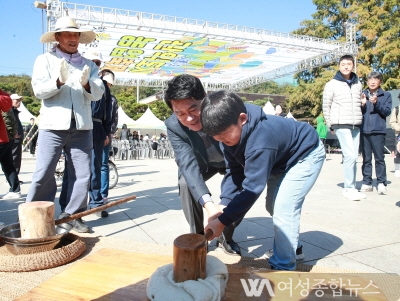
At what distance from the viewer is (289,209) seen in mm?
2156

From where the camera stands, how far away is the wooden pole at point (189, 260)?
1363 mm

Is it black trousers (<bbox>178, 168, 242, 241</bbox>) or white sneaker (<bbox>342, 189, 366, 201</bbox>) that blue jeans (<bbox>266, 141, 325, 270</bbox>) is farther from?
white sneaker (<bbox>342, 189, 366, 201</bbox>)

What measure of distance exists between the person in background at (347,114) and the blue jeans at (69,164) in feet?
10.9

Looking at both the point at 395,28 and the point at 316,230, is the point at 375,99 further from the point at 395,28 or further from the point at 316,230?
the point at 395,28

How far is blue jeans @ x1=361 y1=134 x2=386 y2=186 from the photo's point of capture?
5.21 meters

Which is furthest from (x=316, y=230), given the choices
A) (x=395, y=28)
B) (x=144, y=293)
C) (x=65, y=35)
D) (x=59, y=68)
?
(x=395, y=28)

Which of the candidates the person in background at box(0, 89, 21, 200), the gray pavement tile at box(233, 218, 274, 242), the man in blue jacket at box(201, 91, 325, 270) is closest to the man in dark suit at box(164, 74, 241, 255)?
the man in blue jacket at box(201, 91, 325, 270)

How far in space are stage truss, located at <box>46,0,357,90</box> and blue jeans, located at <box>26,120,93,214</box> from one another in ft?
31.4

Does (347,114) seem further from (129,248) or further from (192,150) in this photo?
(129,248)

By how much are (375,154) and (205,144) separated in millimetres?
3734

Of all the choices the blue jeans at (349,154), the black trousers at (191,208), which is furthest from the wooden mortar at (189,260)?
the blue jeans at (349,154)

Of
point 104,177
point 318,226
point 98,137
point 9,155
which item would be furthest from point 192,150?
point 9,155

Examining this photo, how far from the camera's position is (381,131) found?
5242 millimetres

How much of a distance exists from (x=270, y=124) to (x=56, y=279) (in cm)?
134
